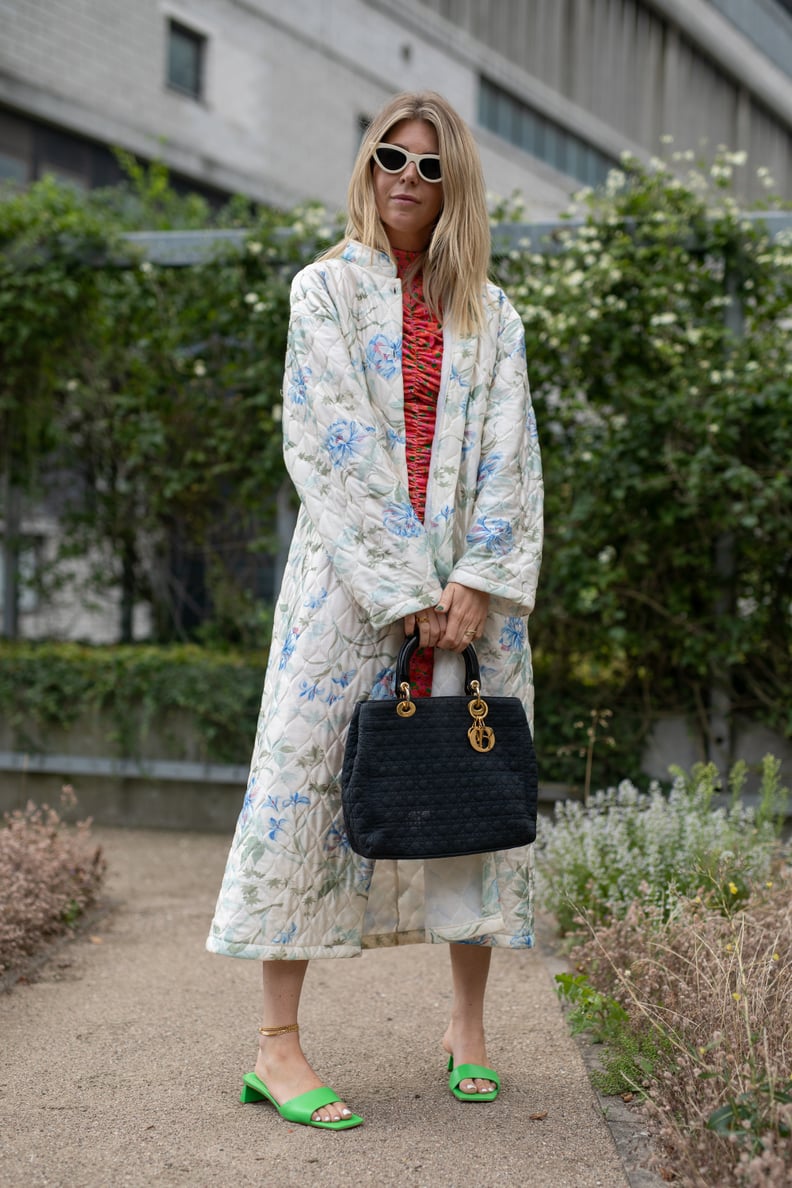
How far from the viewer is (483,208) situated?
8.57 feet

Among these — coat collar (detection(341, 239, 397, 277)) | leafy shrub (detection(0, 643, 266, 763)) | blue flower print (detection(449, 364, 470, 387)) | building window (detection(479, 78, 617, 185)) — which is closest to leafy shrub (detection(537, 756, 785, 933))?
blue flower print (detection(449, 364, 470, 387))

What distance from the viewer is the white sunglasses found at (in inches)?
99.3

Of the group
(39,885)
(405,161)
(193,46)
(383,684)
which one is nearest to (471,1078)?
(383,684)

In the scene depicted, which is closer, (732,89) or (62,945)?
(62,945)

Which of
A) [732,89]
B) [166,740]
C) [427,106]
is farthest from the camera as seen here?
[732,89]

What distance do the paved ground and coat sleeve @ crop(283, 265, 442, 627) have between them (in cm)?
98

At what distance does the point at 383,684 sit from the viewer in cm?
246

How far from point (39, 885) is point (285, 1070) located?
1.53 meters

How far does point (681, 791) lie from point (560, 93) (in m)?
18.5

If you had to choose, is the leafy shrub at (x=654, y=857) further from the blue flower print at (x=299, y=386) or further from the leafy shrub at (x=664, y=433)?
the blue flower print at (x=299, y=386)

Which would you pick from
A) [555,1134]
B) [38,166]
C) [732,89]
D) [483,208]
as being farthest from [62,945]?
[732,89]

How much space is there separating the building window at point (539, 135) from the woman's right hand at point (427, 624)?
1773 cm

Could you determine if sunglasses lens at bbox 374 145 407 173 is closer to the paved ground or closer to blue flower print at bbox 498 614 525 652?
blue flower print at bbox 498 614 525 652

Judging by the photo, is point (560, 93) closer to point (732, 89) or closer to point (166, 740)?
point (732, 89)
